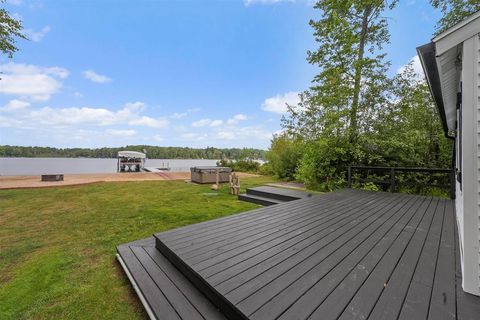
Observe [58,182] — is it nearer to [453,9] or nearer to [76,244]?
[76,244]

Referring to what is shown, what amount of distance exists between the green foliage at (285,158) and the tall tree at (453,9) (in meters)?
6.80

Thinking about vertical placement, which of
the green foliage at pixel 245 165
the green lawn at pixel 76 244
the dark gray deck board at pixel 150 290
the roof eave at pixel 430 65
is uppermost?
the roof eave at pixel 430 65

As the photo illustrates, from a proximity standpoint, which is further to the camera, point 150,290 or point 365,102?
point 365,102

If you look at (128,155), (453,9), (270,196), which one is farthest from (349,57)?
(128,155)

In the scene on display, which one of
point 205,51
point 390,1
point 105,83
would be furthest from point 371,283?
point 105,83

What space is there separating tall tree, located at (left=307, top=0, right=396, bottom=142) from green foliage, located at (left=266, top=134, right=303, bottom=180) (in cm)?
372

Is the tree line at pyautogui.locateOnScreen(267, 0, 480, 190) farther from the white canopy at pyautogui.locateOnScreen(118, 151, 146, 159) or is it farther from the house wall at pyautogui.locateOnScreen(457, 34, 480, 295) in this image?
the white canopy at pyautogui.locateOnScreen(118, 151, 146, 159)

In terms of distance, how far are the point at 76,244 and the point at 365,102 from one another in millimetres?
8848

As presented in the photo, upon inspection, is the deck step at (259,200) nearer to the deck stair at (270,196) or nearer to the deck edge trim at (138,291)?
the deck stair at (270,196)

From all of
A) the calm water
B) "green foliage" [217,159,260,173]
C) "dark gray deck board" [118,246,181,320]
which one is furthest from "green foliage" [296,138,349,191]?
the calm water

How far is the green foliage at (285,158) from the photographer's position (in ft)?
38.0

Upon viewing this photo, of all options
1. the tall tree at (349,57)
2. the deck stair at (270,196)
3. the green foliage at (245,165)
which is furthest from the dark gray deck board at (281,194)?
the green foliage at (245,165)

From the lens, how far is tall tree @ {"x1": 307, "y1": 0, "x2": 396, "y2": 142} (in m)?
7.34

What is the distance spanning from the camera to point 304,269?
179 centimetres
